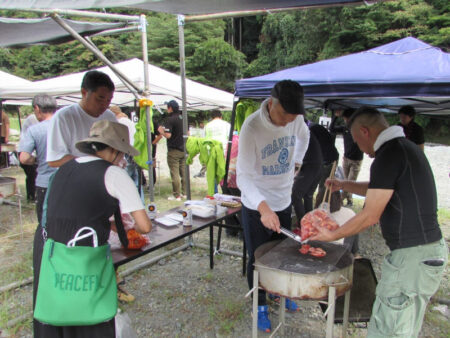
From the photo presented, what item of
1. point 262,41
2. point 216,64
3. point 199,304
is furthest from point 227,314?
point 262,41

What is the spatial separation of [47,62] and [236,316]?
36.5 m

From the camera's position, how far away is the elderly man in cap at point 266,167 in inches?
92.4

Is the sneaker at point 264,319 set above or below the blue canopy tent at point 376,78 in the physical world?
below

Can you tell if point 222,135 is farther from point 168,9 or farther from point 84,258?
point 84,258

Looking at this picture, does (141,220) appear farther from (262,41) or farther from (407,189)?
(262,41)

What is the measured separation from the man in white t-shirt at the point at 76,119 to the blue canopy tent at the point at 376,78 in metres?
1.96

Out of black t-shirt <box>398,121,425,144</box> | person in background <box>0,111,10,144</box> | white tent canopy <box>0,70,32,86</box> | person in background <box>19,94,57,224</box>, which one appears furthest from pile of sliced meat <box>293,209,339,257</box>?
person in background <box>0,111,10,144</box>

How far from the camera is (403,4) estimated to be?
19266mm

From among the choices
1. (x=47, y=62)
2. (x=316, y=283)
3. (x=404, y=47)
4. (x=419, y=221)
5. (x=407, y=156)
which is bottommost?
(x=316, y=283)

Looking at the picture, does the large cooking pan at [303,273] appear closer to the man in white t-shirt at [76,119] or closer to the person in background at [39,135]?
the man in white t-shirt at [76,119]

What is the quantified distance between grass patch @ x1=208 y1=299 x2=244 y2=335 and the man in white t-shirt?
1.95 m

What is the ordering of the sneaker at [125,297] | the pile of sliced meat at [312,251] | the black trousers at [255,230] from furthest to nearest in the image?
the sneaker at [125,297] → the black trousers at [255,230] → the pile of sliced meat at [312,251]

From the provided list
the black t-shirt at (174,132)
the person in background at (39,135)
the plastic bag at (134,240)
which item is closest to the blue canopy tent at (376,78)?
the plastic bag at (134,240)

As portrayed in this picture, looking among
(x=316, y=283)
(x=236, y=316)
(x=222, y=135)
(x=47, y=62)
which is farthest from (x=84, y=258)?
(x=47, y=62)
